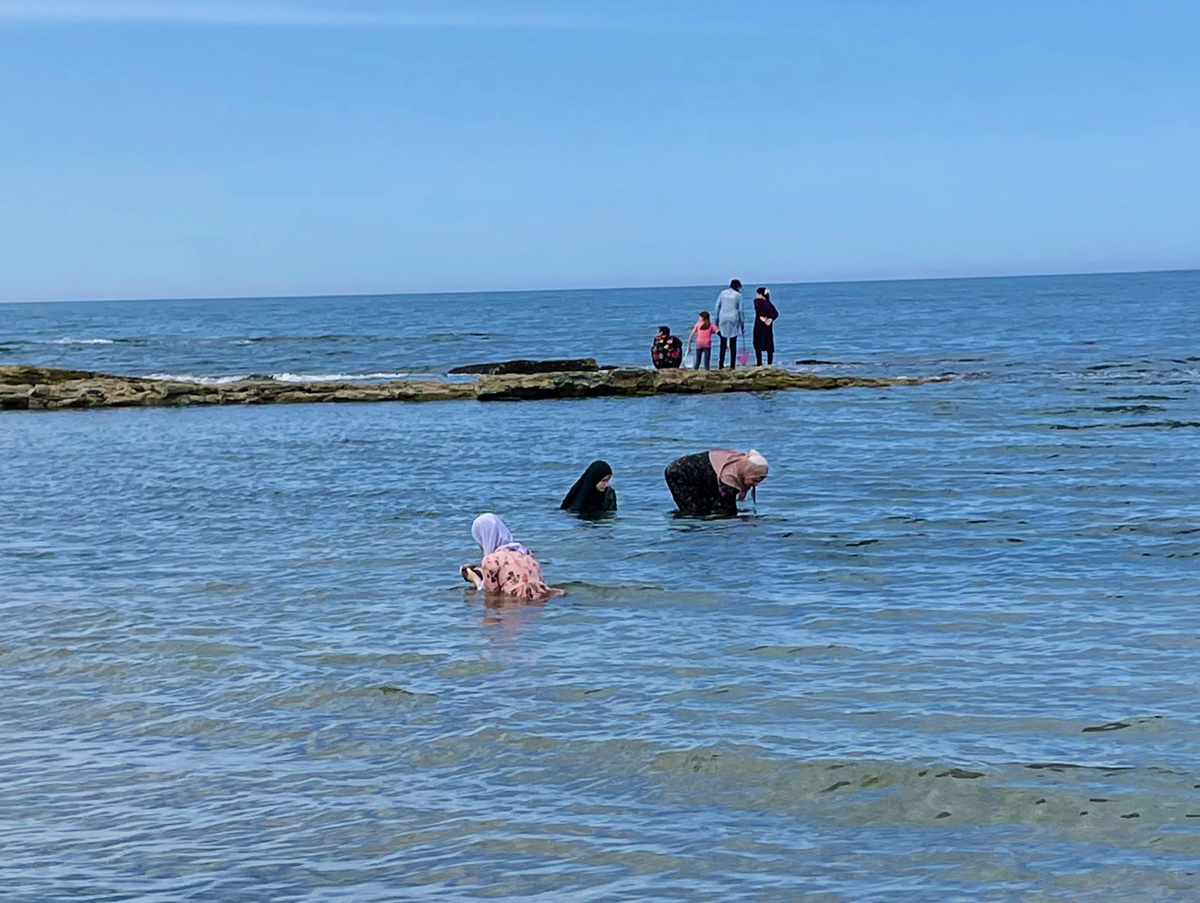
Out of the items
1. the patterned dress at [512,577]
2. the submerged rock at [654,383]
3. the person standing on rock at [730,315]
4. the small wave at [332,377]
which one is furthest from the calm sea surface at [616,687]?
the small wave at [332,377]

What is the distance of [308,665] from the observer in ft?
30.9

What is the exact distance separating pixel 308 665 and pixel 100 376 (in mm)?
29437

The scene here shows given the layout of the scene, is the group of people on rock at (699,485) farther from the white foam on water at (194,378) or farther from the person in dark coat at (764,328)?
the white foam on water at (194,378)

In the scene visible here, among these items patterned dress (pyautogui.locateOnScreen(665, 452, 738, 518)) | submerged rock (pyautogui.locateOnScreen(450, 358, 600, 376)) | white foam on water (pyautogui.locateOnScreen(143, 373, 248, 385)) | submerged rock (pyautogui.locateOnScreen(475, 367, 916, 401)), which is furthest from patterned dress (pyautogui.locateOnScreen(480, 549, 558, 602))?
white foam on water (pyautogui.locateOnScreen(143, 373, 248, 385))

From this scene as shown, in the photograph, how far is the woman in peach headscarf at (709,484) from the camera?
592 inches

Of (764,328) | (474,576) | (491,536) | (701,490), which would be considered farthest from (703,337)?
(474,576)

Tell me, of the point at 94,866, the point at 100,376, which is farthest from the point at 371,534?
the point at 100,376

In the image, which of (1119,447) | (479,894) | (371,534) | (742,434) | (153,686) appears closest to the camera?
(479,894)

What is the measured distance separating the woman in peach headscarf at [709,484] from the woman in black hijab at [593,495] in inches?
28.2

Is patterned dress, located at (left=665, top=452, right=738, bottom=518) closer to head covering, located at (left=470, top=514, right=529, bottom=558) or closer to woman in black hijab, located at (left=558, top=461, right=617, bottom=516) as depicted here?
woman in black hijab, located at (left=558, top=461, right=617, bottom=516)

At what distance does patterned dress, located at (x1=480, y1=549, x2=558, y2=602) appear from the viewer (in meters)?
11.2

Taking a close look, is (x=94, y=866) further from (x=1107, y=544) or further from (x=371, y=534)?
(x=1107, y=544)

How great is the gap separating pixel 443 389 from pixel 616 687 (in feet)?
82.9

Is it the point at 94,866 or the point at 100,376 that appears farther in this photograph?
the point at 100,376
